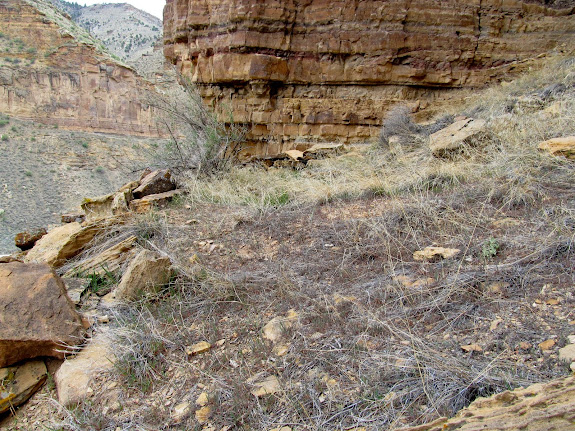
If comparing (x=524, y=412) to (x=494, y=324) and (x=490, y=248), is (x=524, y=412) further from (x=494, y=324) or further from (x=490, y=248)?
(x=490, y=248)

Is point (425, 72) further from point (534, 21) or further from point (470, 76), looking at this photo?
point (534, 21)

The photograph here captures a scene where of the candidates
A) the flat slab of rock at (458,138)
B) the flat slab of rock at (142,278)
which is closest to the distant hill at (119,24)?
the flat slab of rock at (458,138)

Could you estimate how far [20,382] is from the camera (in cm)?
214

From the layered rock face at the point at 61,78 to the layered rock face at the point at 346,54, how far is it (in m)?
26.5

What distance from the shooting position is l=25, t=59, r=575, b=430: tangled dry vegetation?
5.23ft

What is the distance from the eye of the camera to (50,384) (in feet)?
7.19

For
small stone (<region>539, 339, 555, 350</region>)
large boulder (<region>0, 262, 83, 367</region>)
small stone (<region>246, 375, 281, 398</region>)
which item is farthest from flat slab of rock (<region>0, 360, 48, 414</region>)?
small stone (<region>539, 339, 555, 350</region>)

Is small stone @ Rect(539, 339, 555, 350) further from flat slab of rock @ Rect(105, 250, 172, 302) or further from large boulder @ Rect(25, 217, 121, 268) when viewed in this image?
large boulder @ Rect(25, 217, 121, 268)

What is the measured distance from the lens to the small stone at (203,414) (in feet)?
5.51

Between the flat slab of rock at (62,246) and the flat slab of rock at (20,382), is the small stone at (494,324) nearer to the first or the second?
the flat slab of rock at (20,382)

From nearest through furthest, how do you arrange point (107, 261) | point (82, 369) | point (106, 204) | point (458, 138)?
point (82, 369)
point (107, 261)
point (458, 138)
point (106, 204)

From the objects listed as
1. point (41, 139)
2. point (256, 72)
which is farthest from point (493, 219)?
point (41, 139)

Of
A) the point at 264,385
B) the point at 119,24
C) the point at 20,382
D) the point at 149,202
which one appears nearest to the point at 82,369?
the point at 20,382

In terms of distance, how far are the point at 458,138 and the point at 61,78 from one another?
3571 centimetres
